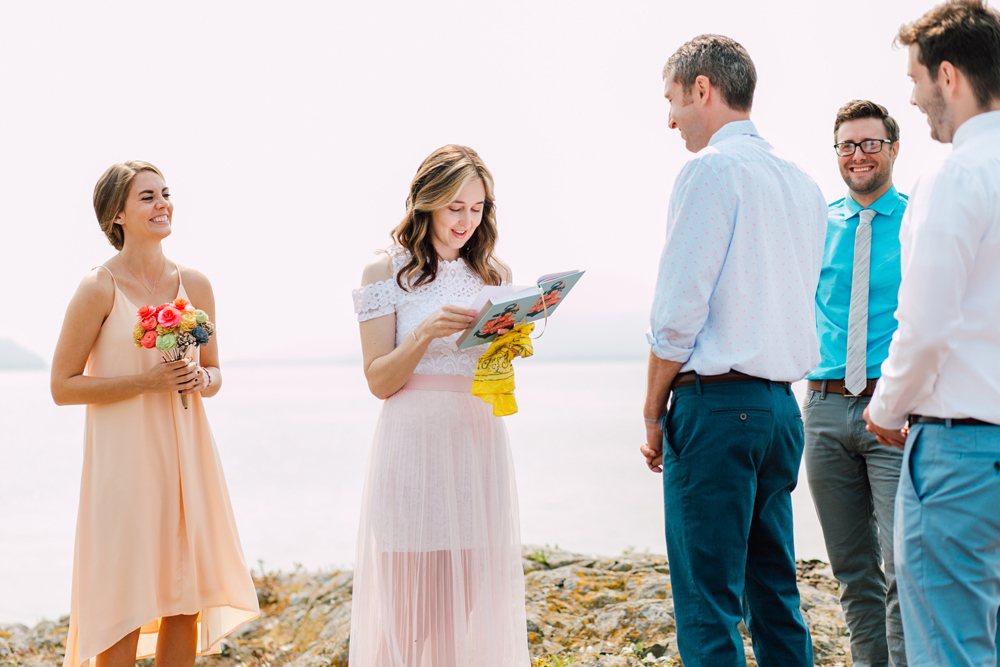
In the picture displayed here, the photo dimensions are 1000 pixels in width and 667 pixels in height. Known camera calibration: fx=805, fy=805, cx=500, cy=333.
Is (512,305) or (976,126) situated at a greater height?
(976,126)

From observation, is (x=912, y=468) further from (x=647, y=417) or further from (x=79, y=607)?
(x=79, y=607)

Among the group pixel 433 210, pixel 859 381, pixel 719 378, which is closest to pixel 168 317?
pixel 433 210

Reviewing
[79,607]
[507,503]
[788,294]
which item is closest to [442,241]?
[507,503]

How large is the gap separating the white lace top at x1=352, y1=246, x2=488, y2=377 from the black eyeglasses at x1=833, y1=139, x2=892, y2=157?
5.67ft

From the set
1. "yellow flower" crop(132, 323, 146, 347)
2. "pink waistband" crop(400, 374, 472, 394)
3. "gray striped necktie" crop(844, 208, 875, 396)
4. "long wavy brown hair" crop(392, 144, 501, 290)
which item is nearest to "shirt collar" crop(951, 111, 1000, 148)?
"gray striped necktie" crop(844, 208, 875, 396)

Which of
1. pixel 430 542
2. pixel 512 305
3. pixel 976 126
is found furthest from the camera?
pixel 430 542

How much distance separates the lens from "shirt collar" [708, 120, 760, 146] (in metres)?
2.47

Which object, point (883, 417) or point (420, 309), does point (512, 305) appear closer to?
point (420, 309)

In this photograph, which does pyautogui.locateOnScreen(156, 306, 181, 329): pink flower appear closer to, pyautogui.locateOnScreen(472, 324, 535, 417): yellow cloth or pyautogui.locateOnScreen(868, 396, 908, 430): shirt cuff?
pyautogui.locateOnScreen(472, 324, 535, 417): yellow cloth

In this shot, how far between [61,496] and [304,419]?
10372 millimetres

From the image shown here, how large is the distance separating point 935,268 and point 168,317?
249 centimetres

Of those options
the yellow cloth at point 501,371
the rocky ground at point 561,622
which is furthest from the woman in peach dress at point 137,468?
the rocky ground at point 561,622

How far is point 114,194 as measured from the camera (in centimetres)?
311

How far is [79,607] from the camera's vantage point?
2.99m
